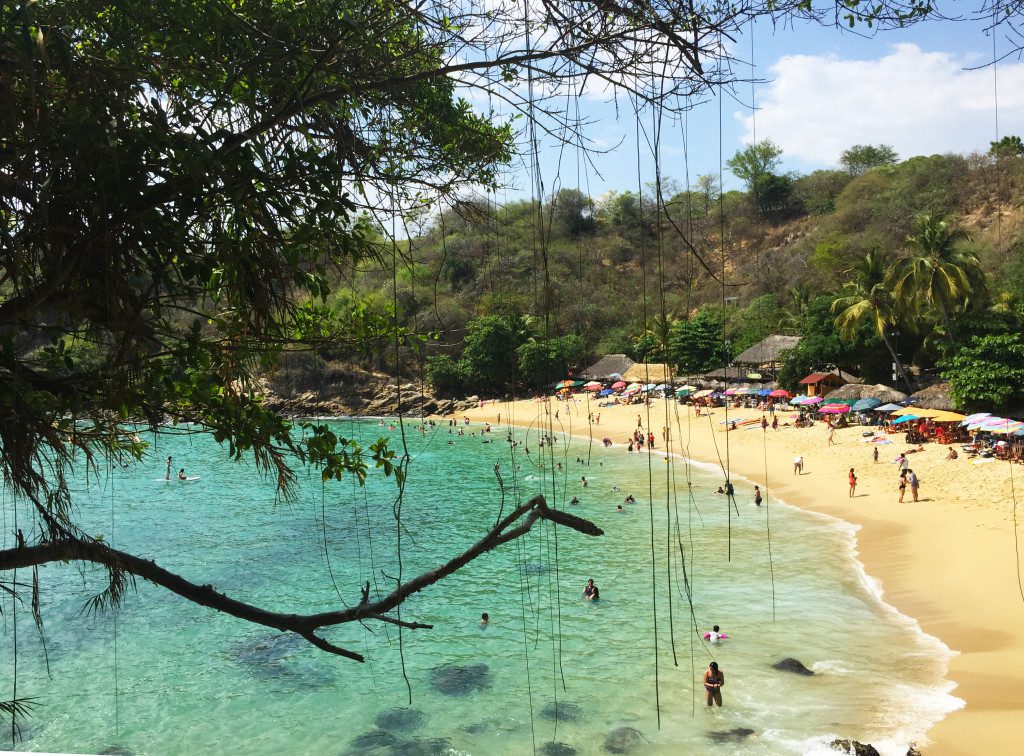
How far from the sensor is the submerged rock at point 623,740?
406 inches

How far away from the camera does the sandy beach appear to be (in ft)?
34.6

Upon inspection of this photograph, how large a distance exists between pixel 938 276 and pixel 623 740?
76.4ft

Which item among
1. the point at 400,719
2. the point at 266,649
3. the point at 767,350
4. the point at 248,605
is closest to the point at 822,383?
the point at 767,350

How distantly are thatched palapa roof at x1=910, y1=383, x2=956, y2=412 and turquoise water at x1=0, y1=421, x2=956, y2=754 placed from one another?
8.43 m

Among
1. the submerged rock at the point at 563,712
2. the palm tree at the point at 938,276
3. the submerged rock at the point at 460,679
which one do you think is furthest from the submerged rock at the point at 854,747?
the palm tree at the point at 938,276

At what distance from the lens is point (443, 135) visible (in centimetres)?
435

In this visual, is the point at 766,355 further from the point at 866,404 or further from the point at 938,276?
the point at 938,276

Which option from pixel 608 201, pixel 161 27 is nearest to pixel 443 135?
pixel 161 27

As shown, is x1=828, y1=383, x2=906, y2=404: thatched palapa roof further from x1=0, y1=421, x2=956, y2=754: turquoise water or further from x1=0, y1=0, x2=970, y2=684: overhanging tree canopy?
x1=0, y1=0, x2=970, y2=684: overhanging tree canopy

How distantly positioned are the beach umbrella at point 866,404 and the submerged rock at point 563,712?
22286 mm

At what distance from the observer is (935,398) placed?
1082 inches

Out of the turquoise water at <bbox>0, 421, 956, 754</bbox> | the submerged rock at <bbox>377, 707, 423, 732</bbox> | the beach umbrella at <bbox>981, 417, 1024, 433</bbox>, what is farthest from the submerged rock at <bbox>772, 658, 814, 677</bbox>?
the beach umbrella at <bbox>981, 417, 1024, 433</bbox>

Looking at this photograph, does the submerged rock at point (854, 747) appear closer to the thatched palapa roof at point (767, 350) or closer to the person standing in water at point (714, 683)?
the person standing in water at point (714, 683)

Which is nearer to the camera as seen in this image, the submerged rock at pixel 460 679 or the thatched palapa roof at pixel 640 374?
the submerged rock at pixel 460 679
